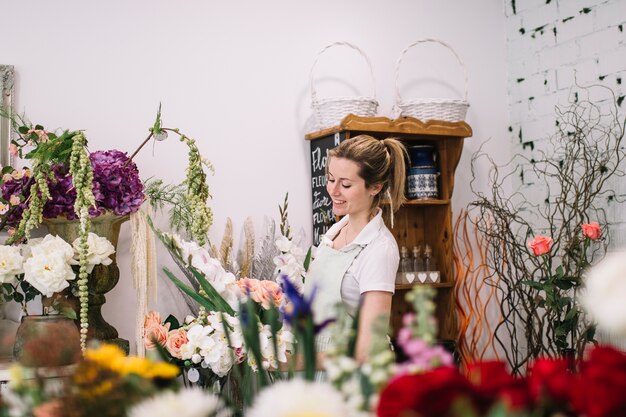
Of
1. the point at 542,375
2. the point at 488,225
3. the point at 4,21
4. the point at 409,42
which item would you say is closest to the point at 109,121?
the point at 4,21

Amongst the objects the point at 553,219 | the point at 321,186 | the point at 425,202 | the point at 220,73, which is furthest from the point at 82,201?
the point at 553,219

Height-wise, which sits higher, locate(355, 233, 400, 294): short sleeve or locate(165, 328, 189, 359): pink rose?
locate(355, 233, 400, 294): short sleeve

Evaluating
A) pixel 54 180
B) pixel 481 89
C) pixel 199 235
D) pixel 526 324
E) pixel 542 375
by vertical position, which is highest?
pixel 481 89

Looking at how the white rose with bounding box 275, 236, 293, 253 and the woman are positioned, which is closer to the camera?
the woman

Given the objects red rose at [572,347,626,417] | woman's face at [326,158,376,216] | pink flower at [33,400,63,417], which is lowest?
pink flower at [33,400,63,417]

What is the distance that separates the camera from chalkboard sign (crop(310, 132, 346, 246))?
3373 millimetres

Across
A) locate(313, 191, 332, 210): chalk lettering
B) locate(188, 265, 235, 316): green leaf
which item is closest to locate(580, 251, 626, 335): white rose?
locate(188, 265, 235, 316): green leaf

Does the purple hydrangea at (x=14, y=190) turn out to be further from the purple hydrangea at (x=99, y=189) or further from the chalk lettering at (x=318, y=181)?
the chalk lettering at (x=318, y=181)

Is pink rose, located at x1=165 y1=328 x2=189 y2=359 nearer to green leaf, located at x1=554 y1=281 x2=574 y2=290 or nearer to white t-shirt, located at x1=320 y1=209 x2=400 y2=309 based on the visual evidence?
white t-shirt, located at x1=320 y1=209 x2=400 y2=309

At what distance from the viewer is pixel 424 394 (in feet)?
1.87

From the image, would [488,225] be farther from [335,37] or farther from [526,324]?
[335,37]

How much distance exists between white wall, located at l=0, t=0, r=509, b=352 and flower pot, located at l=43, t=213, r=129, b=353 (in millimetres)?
308

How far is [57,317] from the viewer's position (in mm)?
2518

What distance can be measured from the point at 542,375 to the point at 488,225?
3.42 m
